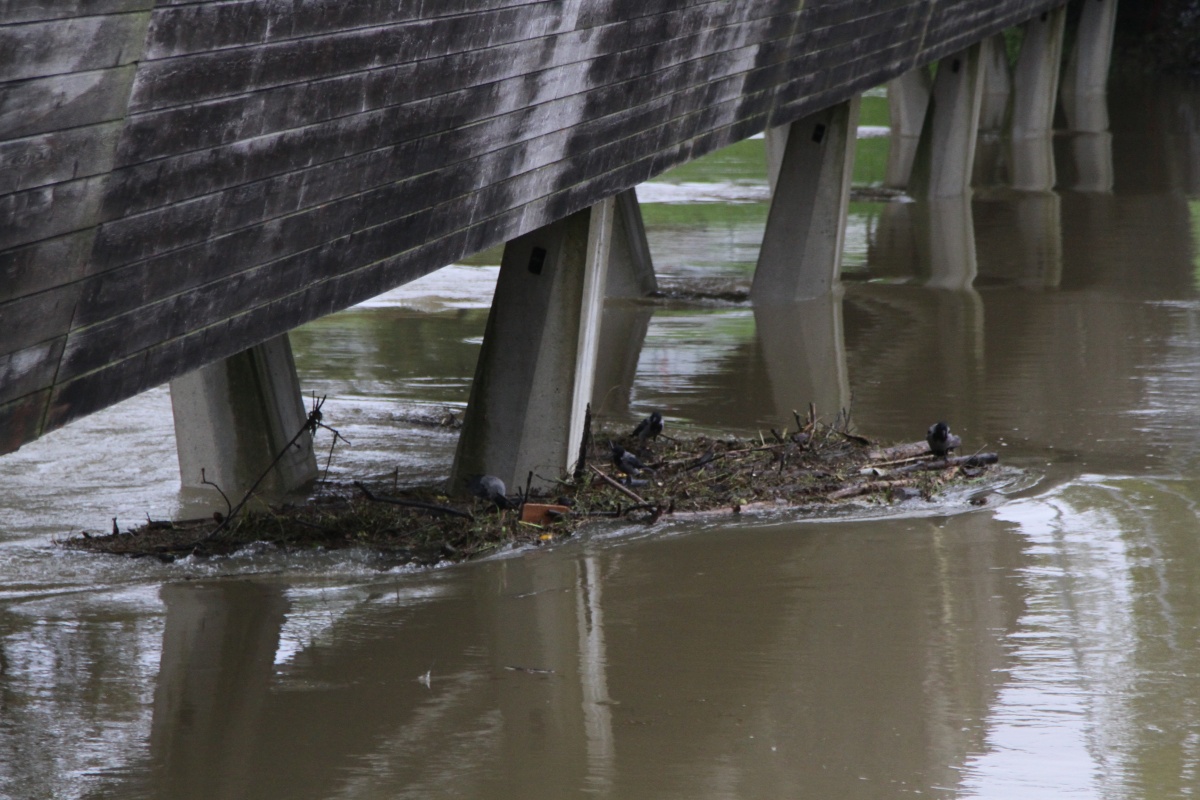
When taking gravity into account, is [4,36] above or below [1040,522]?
above

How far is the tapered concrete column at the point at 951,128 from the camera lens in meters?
18.2

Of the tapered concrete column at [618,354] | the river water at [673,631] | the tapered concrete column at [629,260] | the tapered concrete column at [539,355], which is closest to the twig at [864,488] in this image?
the river water at [673,631]

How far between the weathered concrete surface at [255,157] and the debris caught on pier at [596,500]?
1397 mm

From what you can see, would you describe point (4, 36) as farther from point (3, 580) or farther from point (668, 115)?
point (668, 115)

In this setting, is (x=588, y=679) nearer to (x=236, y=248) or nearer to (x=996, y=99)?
(x=236, y=248)

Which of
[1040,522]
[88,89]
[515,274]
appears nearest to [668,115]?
[515,274]

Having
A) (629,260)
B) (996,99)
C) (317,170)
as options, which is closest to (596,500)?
(317,170)

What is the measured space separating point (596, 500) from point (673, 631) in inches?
67.7

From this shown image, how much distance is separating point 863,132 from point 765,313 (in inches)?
611

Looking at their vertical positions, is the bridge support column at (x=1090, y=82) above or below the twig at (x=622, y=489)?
above

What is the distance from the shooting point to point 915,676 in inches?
204

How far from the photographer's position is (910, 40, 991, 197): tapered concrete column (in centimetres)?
1816

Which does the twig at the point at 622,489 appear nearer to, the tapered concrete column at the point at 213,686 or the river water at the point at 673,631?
the river water at the point at 673,631

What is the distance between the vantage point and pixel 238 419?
8.16 metres
